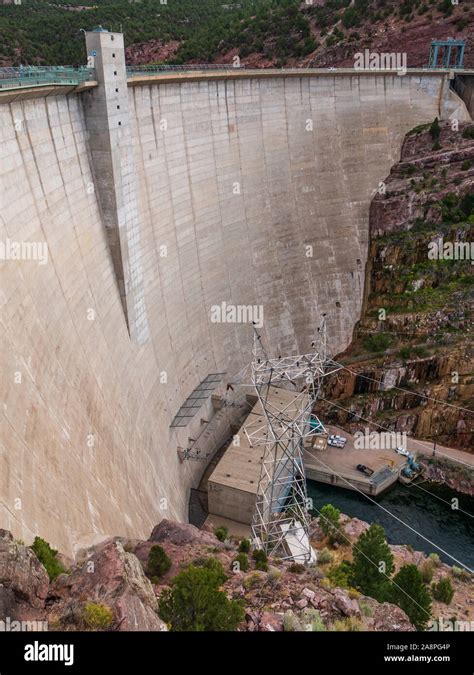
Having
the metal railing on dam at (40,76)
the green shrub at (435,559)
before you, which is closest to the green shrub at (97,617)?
the metal railing on dam at (40,76)

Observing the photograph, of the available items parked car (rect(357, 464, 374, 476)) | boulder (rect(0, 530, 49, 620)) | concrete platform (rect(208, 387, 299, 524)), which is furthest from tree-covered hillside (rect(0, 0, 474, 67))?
boulder (rect(0, 530, 49, 620))

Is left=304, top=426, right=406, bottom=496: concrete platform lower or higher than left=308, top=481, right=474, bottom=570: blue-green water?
higher

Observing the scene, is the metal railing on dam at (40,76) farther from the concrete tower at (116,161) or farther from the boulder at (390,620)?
the boulder at (390,620)

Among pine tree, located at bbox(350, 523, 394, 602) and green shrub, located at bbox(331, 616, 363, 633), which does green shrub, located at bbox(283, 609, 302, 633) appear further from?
pine tree, located at bbox(350, 523, 394, 602)

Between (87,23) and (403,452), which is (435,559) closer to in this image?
(403,452)

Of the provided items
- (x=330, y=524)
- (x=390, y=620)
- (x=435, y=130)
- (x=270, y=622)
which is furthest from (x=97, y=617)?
(x=435, y=130)
